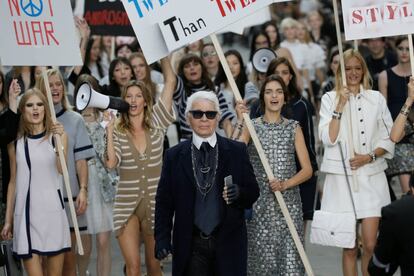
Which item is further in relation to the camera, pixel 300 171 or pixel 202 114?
pixel 300 171

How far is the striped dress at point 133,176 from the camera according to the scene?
10195 mm

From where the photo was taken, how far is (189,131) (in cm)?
1217

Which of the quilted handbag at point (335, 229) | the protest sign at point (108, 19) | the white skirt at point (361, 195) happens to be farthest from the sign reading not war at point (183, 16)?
the protest sign at point (108, 19)

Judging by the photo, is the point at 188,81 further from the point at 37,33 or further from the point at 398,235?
the point at 398,235

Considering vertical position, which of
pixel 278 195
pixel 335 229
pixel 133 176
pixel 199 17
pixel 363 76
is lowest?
pixel 335 229

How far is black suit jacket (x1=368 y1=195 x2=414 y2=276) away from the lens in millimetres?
6777

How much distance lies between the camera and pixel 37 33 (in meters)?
10.3

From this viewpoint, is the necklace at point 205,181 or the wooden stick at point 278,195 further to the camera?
the wooden stick at point 278,195

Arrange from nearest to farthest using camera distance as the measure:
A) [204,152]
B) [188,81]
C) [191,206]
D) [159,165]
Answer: [191,206] → [204,152] → [159,165] → [188,81]

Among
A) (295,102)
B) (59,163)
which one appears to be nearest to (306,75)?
(295,102)

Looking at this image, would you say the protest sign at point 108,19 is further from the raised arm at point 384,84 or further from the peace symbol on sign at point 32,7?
the peace symbol on sign at point 32,7

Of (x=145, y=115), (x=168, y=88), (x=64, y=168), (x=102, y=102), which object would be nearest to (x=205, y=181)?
(x=64, y=168)

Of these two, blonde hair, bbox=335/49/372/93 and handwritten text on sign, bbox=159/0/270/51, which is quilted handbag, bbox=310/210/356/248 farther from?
handwritten text on sign, bbox=159/0/270/51

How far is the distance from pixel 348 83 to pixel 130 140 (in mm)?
1757
